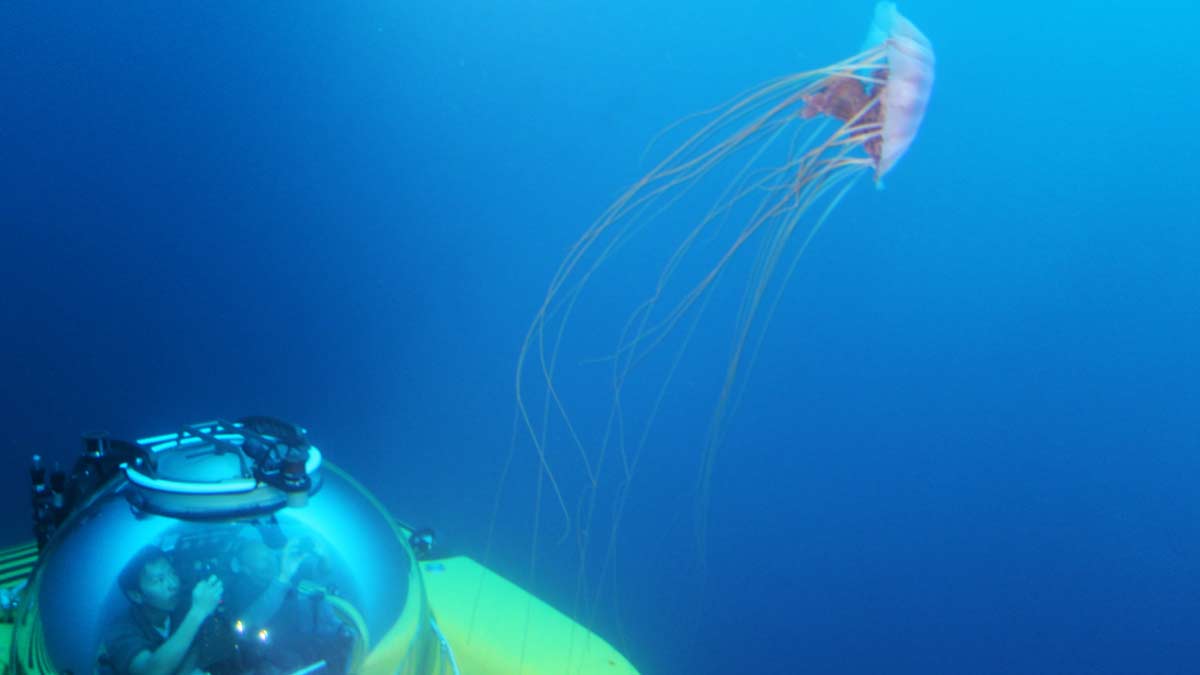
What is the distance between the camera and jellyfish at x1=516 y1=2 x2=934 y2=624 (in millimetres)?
2326

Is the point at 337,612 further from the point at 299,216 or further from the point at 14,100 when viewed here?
the point at 14,100

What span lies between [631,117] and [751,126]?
486 millimetres

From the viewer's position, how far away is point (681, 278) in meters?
2.53

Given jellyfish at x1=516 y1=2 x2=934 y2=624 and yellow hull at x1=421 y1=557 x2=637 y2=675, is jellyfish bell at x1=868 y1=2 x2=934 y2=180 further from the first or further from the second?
yellow hull at x1=421 y1=557 x2=637 y2=675

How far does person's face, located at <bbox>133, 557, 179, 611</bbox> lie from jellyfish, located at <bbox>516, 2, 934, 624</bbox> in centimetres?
131

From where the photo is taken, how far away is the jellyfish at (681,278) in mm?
2326

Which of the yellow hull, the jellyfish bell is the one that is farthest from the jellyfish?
the yellow hull

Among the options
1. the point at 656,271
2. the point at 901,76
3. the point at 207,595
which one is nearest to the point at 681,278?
the point at 656,271

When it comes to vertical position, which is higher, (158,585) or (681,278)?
(681,278)

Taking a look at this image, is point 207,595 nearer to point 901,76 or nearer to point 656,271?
point 656,271

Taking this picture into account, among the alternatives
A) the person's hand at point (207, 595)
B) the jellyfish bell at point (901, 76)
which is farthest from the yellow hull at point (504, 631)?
the jellyfish bell at point (901, 76)

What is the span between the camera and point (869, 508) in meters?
2.68

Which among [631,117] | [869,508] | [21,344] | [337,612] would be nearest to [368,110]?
[631,117]

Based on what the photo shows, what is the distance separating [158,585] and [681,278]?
1785 millimetres
